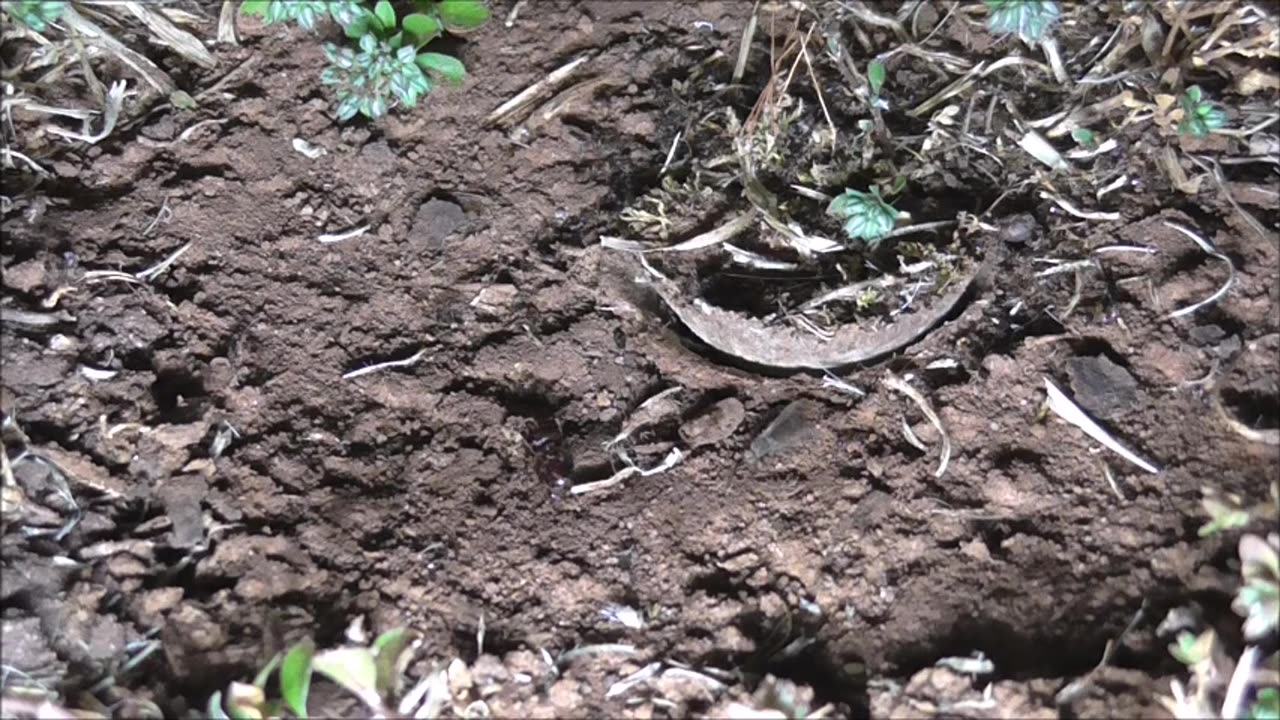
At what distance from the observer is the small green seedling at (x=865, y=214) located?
71.5 inches

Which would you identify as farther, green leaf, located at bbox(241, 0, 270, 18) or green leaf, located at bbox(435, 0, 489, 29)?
green leaf, located at bbox(435, 0, 489, 29)

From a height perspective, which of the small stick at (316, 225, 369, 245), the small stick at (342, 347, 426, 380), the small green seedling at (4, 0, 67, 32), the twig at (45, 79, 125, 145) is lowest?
the small stick at (342, 347, 426, 380)

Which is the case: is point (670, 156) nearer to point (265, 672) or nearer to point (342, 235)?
point (342, 235)

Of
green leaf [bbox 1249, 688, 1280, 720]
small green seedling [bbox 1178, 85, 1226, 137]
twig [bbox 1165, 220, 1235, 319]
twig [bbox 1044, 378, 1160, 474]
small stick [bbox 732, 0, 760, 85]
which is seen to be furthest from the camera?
small stick [bbox 732, 0, 760, 85]

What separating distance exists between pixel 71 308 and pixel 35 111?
0.42 metres

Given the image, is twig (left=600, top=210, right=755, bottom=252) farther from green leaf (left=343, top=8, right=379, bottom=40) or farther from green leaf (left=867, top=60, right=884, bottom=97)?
green leaf (left=343, top=8, right=379, bottom=40)

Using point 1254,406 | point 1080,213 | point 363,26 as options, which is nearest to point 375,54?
point 363,26

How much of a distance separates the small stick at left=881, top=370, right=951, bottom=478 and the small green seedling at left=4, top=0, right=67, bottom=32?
54.6 inches

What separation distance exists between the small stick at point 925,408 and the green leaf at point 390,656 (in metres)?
0.75

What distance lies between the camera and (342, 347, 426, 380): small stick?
5.81 feet

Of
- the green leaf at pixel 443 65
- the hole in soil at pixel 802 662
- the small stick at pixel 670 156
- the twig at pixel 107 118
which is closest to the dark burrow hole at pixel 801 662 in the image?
the hole in soil at pixel 802 662

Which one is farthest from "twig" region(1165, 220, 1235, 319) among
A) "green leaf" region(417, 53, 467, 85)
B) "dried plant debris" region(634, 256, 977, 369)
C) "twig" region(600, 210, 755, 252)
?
"green leaf" region(417, 53, 467, 85)

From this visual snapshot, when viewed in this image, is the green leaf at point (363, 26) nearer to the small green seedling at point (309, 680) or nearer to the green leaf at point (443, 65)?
the green leaf at point (443, 65)

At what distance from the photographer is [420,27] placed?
6.53ft
